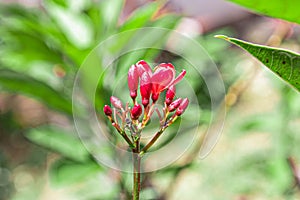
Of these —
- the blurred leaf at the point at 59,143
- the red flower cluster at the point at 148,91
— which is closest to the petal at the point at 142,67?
the red flower cluster at the point at 148,91

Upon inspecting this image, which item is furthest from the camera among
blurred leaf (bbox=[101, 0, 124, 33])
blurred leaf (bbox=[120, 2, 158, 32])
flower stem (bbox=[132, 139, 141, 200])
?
blurred leaf (bbox=[101, 0, 124, 33])

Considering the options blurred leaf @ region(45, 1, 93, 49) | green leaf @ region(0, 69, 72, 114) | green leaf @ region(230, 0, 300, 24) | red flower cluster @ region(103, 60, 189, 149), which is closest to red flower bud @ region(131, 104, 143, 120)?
red flower cluster @ region(103, 60, 189, 149)

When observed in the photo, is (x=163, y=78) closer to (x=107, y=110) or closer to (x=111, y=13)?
(x=107, y=110)

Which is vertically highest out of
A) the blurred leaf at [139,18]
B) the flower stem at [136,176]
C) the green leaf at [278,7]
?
the blurred leaf at [139,18]

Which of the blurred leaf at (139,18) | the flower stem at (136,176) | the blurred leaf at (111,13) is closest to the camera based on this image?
the flower stem at (136,176)

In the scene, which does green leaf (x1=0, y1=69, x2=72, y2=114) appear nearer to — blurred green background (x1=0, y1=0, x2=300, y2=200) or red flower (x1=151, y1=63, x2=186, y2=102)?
blurred green background (x1=0, y1=0, x2=300, y2=200)

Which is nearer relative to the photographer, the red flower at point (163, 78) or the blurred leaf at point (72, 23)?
the red flower at point (163, 78)

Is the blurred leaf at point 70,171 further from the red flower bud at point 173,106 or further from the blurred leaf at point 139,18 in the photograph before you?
the red flower bud at point 173,106
